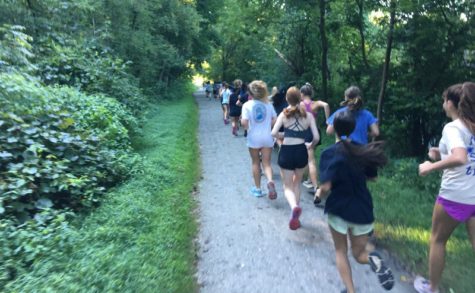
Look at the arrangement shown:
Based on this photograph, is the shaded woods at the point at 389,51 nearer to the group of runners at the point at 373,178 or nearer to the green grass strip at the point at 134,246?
the group of runners at the point at 373,178

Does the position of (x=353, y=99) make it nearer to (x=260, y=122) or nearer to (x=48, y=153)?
(x=260, y=122)

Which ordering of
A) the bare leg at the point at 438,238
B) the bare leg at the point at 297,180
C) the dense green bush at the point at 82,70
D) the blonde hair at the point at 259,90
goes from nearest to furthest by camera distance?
the bare leg at the point at 438,238 < the bare leg at the point at 297,180 < the blonde hair at the point at 259,90 < the dense green bush at the point at 82,70

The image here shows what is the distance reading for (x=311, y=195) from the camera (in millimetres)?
7168

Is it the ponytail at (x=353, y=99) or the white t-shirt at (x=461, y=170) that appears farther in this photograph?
the ponytail at (x=353, y=99)

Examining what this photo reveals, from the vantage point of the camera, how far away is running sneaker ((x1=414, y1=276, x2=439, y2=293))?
3850 mm

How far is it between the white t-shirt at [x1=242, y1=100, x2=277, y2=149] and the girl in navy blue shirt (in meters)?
3.07

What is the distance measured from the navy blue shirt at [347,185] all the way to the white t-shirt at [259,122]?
315 cm

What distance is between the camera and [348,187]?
12.3 feet

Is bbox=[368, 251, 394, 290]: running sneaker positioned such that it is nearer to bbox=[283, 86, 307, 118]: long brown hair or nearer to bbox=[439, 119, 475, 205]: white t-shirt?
bbox=[439, 119, 475, 205]: white t-shirt

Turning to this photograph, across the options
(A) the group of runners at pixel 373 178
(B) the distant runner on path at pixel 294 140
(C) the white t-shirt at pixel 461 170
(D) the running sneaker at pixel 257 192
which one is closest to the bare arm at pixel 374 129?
(B) the distant runner on path at pixel 294 140

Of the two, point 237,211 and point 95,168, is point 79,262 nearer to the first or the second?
point 95,168

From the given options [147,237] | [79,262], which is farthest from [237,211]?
[79,262]

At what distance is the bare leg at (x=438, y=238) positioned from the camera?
3.53 meters

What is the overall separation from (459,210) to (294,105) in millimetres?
2860
